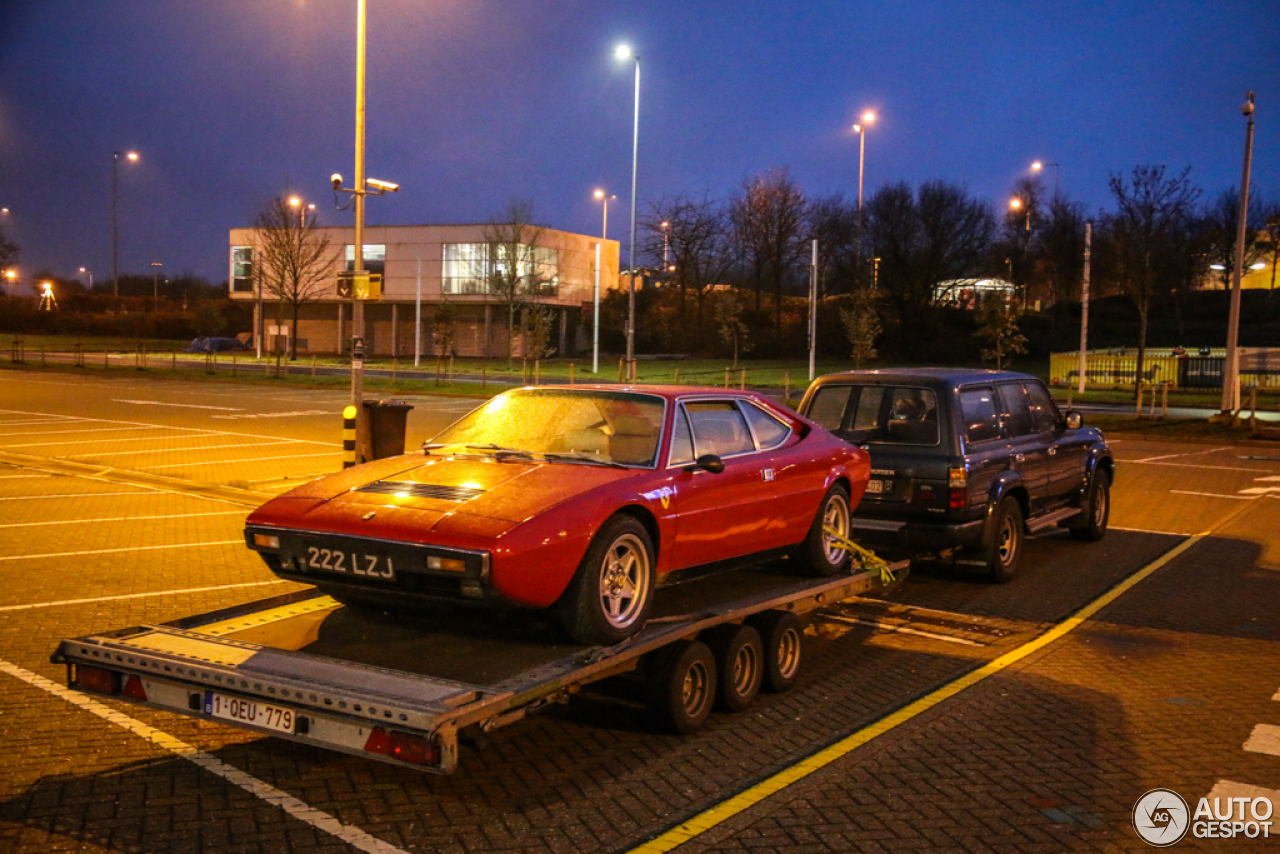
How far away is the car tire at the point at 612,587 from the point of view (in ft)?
17.5

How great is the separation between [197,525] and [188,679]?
763 centimetres

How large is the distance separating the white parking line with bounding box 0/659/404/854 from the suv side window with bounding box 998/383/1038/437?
7.24 meters

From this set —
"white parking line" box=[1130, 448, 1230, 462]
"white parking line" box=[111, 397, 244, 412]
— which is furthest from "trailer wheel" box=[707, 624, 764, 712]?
"white parking line" box=[111, 397, 244, 412]

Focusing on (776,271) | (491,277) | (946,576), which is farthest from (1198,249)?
(946,576)

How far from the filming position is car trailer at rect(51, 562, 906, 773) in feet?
14.1

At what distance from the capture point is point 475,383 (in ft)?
145

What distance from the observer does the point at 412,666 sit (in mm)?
4934

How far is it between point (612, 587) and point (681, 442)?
3.77 feet

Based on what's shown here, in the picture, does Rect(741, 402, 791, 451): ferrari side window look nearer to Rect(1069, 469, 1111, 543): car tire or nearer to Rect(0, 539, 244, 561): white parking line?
Rect(1069, 469, 1111, 543): car tire

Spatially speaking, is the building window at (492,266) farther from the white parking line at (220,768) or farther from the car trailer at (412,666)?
the car trailer at (412,666)

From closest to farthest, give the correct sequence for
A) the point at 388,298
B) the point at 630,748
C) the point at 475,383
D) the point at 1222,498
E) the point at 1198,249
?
1. the point at 630,748
2. the point at 1222,498
3. the point at 475,383
4. the point at 1198,249
5. the point at 388,298

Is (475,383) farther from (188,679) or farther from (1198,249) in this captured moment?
(1198,249)

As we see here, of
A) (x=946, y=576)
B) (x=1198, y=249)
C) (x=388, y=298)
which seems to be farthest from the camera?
(x=388, y=298)

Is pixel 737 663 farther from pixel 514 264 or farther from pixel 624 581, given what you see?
pixel 514 264
